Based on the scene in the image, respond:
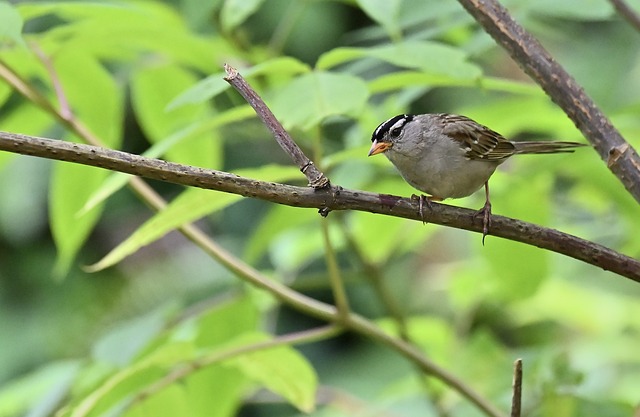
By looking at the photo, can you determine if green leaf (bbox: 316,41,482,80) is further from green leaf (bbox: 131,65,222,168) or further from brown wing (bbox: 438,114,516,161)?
green leaf (bbox: 131,65,222,168)

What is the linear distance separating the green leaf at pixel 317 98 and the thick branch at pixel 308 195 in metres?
0.18

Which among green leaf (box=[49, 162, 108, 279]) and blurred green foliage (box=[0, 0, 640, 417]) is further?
green leaf (box=[49, 162, 108, 279])

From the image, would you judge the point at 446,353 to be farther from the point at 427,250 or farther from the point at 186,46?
the point at 427,250

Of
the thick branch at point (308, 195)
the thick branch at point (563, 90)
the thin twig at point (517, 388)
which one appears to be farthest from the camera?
the thick branch at point (563, 90)

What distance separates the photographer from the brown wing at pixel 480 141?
1.56 m

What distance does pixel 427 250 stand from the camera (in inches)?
197

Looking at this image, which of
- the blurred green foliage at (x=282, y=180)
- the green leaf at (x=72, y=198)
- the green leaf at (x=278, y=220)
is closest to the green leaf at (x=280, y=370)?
the blurred green foliage at (x=282, y=180)

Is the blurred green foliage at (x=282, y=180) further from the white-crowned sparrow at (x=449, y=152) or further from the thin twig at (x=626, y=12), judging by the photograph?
the thin twig at (x=626, y=12)

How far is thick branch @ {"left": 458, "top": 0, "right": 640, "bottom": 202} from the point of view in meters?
1.06

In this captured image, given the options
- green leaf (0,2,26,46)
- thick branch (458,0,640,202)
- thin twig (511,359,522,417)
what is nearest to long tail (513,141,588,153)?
thick branch (458,0,640,202)

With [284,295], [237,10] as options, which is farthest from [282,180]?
[237,10]

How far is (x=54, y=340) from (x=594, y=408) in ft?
12.0

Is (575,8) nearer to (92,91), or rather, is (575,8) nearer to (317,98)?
(317,98)

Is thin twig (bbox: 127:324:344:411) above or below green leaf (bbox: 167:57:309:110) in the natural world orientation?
below
